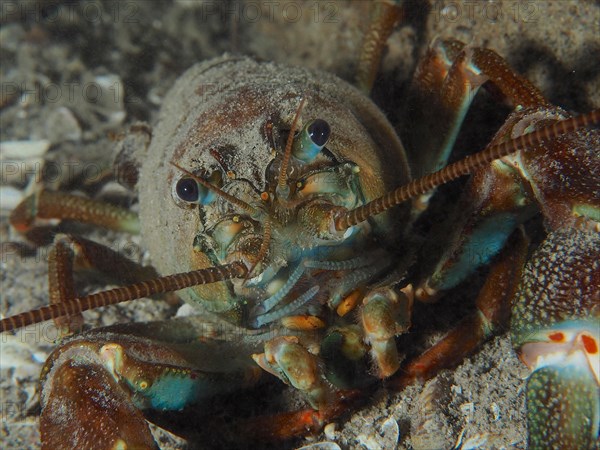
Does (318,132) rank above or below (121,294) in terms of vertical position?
above

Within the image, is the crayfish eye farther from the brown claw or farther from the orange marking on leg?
the brown claw

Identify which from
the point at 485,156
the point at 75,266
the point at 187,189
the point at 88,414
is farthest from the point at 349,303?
the point at 75,266

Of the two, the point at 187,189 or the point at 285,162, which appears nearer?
the point at 285,162

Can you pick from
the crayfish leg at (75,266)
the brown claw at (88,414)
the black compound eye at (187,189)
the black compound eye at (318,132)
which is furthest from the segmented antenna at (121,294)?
the crayfish leg at (75,266)

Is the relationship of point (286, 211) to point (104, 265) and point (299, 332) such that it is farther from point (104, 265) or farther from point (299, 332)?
point (104, 265)

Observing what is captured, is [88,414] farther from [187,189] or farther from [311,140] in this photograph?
[311,140]

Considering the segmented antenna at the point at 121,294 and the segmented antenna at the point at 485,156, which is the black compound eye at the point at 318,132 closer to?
the segmented antenna at the point at 485,156

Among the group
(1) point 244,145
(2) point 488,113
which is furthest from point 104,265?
(2) point 488,113
